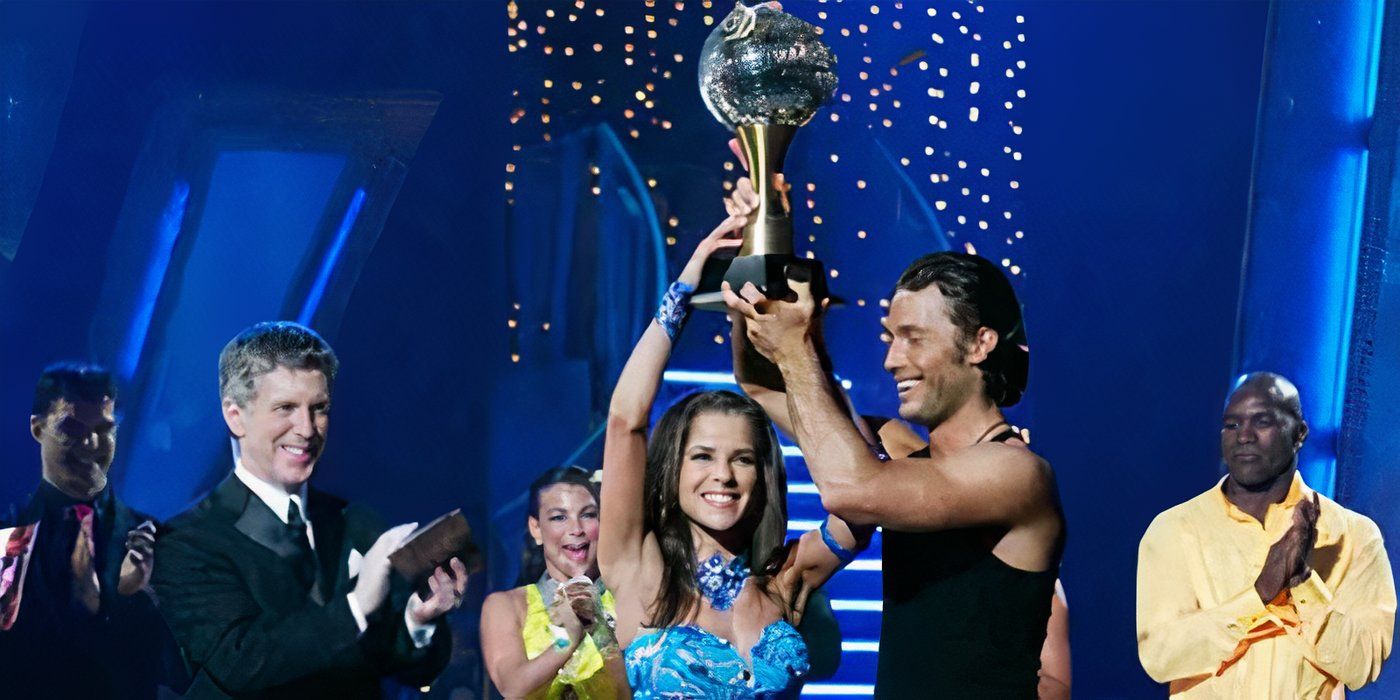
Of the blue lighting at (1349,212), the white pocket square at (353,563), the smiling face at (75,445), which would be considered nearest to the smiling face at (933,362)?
the white pocket square at (353,563)

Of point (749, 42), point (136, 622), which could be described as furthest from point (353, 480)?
point (749, 42)

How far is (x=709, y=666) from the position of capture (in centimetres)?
312

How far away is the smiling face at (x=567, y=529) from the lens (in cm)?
445

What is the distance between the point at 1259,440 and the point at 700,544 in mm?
2311

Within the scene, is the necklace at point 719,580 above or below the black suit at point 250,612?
above

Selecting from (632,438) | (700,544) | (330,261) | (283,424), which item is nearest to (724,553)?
(700,544)

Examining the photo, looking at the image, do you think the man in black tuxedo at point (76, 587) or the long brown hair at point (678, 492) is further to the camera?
the man in black tuxedo at point (76, 587)

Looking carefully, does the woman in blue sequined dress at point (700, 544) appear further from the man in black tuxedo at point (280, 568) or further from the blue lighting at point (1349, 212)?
the blue lighting at point (1349, 212)

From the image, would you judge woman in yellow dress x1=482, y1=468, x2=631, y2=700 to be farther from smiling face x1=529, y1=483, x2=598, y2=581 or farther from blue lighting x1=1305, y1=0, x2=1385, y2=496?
blue lighting x1=1305, y1=0, x2=1385, y2=496

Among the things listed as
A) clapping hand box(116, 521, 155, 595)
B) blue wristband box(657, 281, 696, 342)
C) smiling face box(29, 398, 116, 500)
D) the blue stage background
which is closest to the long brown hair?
blue wristband box(657, 281, 696, 342)

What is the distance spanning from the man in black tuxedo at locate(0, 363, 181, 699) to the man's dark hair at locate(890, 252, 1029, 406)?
109 inches

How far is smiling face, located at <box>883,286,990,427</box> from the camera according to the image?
2.88 metres

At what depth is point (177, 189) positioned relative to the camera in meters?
5.06

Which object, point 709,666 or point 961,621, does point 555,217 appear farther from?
point 961,621
